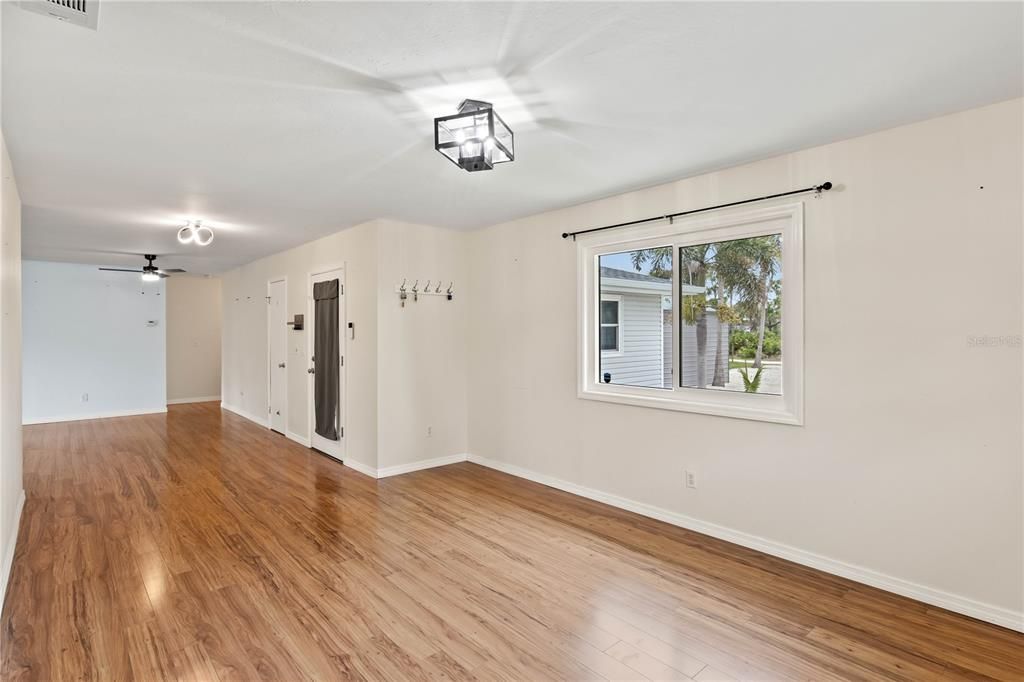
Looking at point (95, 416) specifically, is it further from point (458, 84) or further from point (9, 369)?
point (458, 84)

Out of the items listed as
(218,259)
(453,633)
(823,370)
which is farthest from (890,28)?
(218,259)

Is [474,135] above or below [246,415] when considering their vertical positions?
above

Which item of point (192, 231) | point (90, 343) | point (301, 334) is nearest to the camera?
point (192, 231)

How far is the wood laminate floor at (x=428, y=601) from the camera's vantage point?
2180 mm

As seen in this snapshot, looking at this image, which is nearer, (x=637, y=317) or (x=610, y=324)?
(x=637, y=317)

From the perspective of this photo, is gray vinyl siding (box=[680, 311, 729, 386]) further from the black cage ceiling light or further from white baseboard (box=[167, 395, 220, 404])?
white baseboard (box=[167, 395, 220, 404])

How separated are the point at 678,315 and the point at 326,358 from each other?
3.88m

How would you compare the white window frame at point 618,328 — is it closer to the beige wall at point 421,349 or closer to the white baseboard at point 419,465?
the beige wall at point 421,349

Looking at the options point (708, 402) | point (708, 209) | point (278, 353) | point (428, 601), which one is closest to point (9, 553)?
point (428, 601)

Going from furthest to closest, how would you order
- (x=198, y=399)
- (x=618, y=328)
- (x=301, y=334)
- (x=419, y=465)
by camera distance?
(x=198, y=399), (x=301, y=334), (x=419, y=465), (x=618, y=328)

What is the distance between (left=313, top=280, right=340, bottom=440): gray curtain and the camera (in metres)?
5.60

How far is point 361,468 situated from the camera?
Answer: 5141mm

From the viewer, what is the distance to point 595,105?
8.02ft

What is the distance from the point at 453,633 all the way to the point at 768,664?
1386mm
